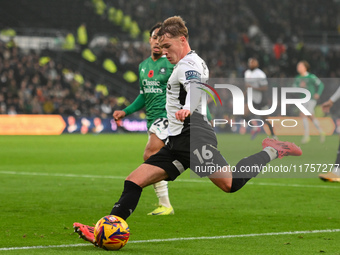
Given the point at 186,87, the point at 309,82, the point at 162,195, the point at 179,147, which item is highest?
the point at 186,87

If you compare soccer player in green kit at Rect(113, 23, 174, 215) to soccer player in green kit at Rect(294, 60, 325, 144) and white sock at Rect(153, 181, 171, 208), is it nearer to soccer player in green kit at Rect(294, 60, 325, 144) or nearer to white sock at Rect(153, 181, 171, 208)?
white sock at Rect(153, 181, 171, 208)

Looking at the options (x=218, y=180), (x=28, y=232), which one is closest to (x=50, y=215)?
(x=28, y=232)

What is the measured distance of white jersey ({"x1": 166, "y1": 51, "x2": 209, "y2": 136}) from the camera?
564 cm

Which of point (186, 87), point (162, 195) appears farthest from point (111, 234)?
point (162, 195)

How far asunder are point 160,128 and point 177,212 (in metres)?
1.05

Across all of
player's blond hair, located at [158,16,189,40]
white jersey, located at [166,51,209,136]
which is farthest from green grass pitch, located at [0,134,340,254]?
player's blond hair, located at [158,16,189,40]

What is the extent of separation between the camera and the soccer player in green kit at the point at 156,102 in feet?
26.7

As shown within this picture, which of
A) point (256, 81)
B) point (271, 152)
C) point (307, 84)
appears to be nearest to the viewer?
point (271, 152)

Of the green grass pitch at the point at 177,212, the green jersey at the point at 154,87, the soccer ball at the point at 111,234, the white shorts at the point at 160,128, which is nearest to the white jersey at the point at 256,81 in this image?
the green grass pitch at the point at 177,212

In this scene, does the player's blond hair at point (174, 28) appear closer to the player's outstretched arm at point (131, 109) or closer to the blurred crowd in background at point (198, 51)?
the player's outstretched arm at point (131, 109)

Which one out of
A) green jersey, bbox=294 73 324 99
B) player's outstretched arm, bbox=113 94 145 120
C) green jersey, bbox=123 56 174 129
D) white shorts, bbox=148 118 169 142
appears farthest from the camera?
green jersey, bbox=294 73 324 99

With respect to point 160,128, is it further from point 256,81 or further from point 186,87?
point 256,81

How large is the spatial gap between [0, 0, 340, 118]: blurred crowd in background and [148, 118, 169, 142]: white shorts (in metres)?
21.1

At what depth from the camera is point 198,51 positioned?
125 feet
